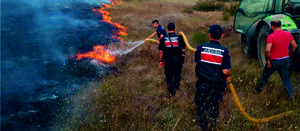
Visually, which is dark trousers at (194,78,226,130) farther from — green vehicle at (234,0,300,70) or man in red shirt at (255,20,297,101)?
green vehicle at (234,0,300,70)

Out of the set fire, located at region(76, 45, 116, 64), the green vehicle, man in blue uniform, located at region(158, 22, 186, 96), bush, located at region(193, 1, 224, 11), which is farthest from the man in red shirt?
bush, located at region(193, 1, 224, 11)

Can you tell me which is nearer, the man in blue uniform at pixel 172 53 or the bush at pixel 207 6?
the man in blue uniform at pixel 172 53

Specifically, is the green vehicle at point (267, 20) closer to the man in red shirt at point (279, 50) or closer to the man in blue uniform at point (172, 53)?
the man in red shirt at point (279, 50)

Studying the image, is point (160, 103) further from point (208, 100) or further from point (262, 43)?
point (262, 43)

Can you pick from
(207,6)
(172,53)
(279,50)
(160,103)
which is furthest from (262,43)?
(207,6)

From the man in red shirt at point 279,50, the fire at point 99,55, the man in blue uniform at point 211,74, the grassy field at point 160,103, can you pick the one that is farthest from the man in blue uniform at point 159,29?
the man in red shirt at point 279,50

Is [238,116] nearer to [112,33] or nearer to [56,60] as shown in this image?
[56,60]

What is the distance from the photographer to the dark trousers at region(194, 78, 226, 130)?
132 inches

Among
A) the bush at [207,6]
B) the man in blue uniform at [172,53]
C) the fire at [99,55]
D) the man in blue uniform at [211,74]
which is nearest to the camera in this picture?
the man in blue uniform at [211,74]

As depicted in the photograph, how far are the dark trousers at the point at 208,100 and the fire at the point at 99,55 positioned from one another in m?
4.52

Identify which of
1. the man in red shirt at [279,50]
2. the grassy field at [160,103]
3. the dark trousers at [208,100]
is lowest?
the grassy field at [160,103]

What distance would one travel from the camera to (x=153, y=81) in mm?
5633

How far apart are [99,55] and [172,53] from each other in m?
3.67

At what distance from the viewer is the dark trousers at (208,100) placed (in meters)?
3.35
